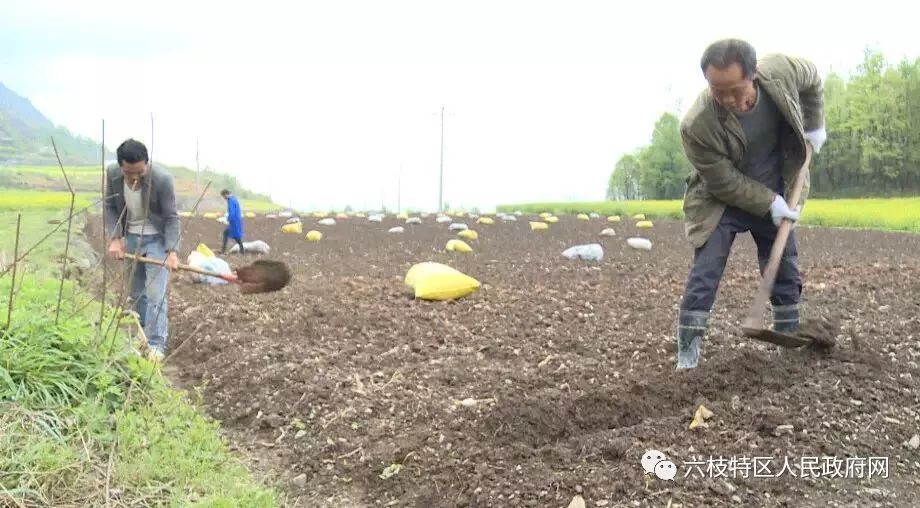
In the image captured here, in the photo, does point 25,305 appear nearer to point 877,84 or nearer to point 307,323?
point 307,323

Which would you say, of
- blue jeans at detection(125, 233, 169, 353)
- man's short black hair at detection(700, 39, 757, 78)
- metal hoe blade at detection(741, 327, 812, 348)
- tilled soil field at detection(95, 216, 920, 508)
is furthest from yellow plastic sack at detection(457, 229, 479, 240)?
man's short black hair at detection(700, 39, 757, 78)

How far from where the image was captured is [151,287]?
5090 mm

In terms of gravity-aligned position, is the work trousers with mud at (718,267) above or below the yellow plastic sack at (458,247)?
above

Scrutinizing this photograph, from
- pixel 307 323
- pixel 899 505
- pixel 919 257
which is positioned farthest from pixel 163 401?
pixel 919 257

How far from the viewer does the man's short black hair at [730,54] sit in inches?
132

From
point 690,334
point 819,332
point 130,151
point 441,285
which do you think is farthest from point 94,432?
point 441,285

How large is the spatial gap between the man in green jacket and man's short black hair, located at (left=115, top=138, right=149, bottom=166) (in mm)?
3130

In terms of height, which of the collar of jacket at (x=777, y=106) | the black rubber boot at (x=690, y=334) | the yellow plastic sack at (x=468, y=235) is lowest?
the yellow plastic sack at (x=468, y=235)

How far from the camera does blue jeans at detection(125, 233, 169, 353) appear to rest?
16.4 feet

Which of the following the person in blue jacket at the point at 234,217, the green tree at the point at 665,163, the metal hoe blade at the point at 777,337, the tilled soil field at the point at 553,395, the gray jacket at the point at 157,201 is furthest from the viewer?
the green tree at the point at 665,163

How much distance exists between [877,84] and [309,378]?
136 ft

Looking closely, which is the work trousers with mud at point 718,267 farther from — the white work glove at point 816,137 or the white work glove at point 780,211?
the white work glove at point 816,137

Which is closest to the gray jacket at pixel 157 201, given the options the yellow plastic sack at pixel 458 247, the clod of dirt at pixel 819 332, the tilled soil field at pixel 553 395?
the tilled soil field at pixel 553 395

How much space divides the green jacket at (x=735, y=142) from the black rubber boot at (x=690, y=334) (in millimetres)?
354
